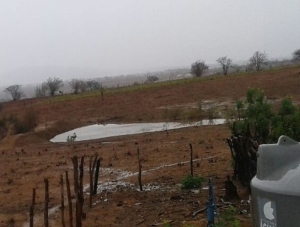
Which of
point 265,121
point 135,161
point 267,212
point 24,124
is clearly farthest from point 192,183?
point 24,124

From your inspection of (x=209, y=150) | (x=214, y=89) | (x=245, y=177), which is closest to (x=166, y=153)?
(x=209, y=150)

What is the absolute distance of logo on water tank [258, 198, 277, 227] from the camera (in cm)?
335

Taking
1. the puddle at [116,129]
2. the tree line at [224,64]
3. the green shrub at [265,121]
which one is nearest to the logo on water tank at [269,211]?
the green shrub at [265,121]

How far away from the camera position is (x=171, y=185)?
1137 centimetres

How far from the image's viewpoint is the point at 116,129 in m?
29.2

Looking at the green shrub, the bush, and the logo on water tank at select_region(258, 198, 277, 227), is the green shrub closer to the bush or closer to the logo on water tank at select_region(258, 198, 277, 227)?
the logo on water tank at select_region(258, 198, 277, 227)

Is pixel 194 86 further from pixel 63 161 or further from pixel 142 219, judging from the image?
pixel 142 219

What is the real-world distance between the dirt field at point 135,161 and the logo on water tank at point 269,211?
4.24 metres

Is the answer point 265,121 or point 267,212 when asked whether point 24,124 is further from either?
point 267,212

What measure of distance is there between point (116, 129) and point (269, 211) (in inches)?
1021

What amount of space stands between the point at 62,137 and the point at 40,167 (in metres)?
11.1

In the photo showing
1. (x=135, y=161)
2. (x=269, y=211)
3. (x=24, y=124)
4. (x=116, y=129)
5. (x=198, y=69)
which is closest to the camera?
(x=269, y=211)

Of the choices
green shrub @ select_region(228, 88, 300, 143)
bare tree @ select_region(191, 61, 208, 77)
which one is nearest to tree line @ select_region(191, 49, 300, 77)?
bare tree @ select_region(191, 61, 208, 77)

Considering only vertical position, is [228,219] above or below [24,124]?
below
